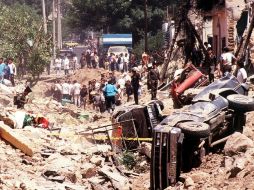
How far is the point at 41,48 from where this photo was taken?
3509cm

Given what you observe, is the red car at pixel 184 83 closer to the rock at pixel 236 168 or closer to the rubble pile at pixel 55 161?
the rubble pile at pixel 55 161

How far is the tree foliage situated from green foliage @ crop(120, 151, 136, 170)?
34.7 m

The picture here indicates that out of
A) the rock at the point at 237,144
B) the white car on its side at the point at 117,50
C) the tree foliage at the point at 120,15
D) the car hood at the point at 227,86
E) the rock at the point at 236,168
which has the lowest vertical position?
the white car on its side at the point at 117,50

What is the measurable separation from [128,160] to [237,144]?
3.23 m

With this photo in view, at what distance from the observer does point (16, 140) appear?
12219mm

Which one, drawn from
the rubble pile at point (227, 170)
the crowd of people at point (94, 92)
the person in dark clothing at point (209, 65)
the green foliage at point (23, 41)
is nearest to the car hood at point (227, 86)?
the rubble pile at point (227, 170)

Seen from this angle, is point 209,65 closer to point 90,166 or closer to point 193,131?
point 90,166

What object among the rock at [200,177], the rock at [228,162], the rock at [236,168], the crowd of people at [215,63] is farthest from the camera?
the crowd of people at [215,63]

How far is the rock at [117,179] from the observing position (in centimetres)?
1064

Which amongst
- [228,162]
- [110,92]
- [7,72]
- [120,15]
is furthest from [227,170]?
[120,15]

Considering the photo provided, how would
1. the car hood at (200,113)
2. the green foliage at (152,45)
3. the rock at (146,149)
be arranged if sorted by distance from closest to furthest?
the car hood at (200,113)
the rock at (146,149)
the green foliage at (152,45)

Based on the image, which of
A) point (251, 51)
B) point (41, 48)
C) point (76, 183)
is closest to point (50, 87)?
point (41, 48)

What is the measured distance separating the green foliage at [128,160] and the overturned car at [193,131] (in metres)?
1.96

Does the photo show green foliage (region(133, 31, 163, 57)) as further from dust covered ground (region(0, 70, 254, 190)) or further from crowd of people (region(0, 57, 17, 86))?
dust covered ground (region(0, 70, 254, 190))
